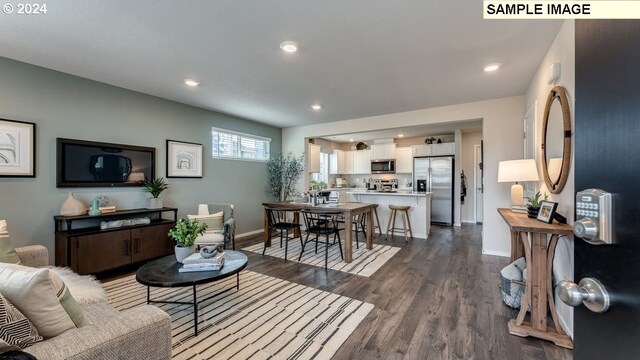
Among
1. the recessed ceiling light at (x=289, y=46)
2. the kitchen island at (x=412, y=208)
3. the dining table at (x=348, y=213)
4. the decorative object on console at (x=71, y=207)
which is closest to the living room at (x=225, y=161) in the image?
the decorative object on console at (x=71, y=207)

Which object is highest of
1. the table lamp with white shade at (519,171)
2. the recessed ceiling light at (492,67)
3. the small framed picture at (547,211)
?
the recessed ceiling light at (492,67)

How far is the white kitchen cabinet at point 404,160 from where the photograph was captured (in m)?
7.51

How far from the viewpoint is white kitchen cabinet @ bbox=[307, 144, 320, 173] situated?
6.28 meters

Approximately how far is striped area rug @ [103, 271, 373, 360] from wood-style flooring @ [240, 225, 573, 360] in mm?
171

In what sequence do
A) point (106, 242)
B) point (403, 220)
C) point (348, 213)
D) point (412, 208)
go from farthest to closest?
point (412, 208) → point (403, 220) → point (348, 213) → point (106, 242)

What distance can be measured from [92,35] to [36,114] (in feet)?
4.82

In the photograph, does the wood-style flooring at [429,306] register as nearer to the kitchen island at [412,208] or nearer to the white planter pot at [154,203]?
the kitchen island at [412,208]

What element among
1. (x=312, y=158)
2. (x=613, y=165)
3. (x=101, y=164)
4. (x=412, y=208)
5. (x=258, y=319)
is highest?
(x=312, y=158)

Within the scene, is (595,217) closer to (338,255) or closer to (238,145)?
(338,255)

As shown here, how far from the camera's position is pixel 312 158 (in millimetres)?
6512

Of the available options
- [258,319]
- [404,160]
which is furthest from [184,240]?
[404,160]

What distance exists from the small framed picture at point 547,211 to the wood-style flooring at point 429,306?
90 cm

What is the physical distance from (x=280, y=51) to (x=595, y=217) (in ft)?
8.58

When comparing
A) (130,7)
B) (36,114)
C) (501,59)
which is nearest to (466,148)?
Result: (501,59)
